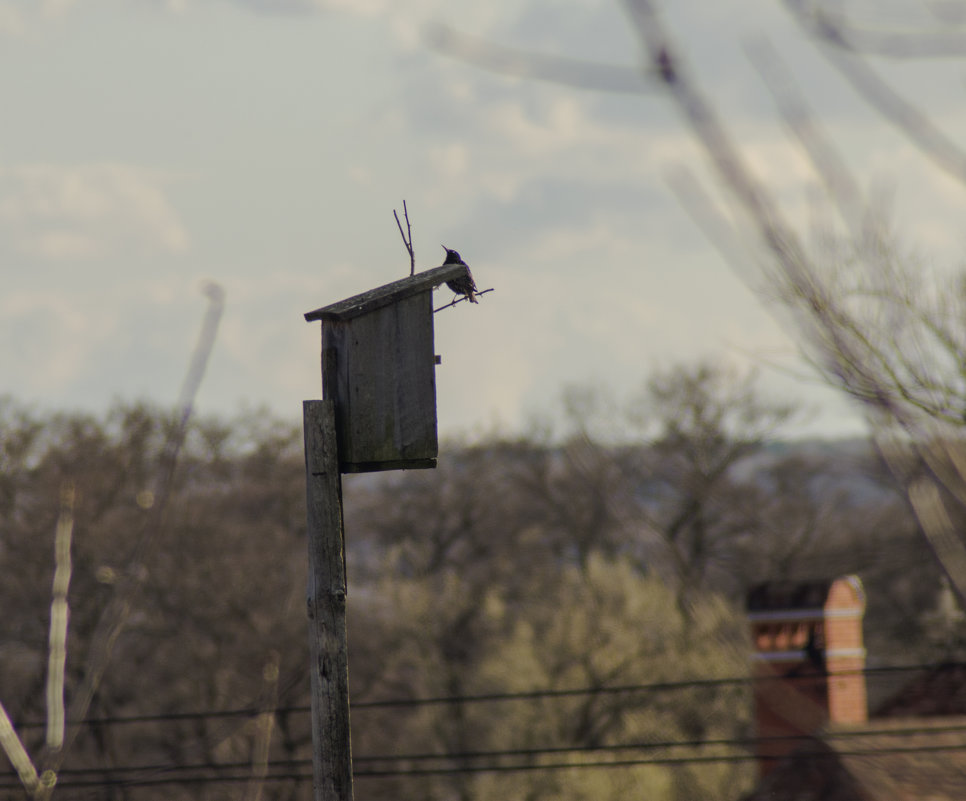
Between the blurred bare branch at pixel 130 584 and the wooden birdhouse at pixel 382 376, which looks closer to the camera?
the blurred bare branch at pixel 130 584

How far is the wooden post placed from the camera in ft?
13.0

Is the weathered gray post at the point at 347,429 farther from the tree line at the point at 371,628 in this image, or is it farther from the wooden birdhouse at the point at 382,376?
the tree line at the point at 371,628

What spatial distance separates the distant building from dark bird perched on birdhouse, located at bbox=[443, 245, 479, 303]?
6598 millimetres

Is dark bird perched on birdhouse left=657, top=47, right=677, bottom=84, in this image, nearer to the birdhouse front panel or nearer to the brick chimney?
the birdhouse front panel

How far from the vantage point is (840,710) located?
1508 cm

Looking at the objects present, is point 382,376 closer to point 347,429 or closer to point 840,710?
point 347,429

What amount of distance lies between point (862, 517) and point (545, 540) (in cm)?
940

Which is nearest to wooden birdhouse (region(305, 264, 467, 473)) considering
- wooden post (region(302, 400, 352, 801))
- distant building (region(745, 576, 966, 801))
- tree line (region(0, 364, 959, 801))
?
wooden post (region(302, 400, 352, 801))

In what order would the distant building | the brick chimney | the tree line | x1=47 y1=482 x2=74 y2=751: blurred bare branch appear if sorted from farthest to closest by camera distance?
the tree line → the brick chimney → the distant building → x1=47 y1=482 x2=74 y2=751: blurred bare branch

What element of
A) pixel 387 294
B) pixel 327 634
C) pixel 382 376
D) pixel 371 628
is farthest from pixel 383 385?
pixel 371 628

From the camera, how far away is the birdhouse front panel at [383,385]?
13.9 feet

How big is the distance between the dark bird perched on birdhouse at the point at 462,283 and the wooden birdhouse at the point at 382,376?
0.17m

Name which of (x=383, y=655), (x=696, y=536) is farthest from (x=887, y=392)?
(x=696, y=536)

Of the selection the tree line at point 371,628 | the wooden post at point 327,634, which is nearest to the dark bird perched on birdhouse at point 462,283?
the wooden post at point 327,634
